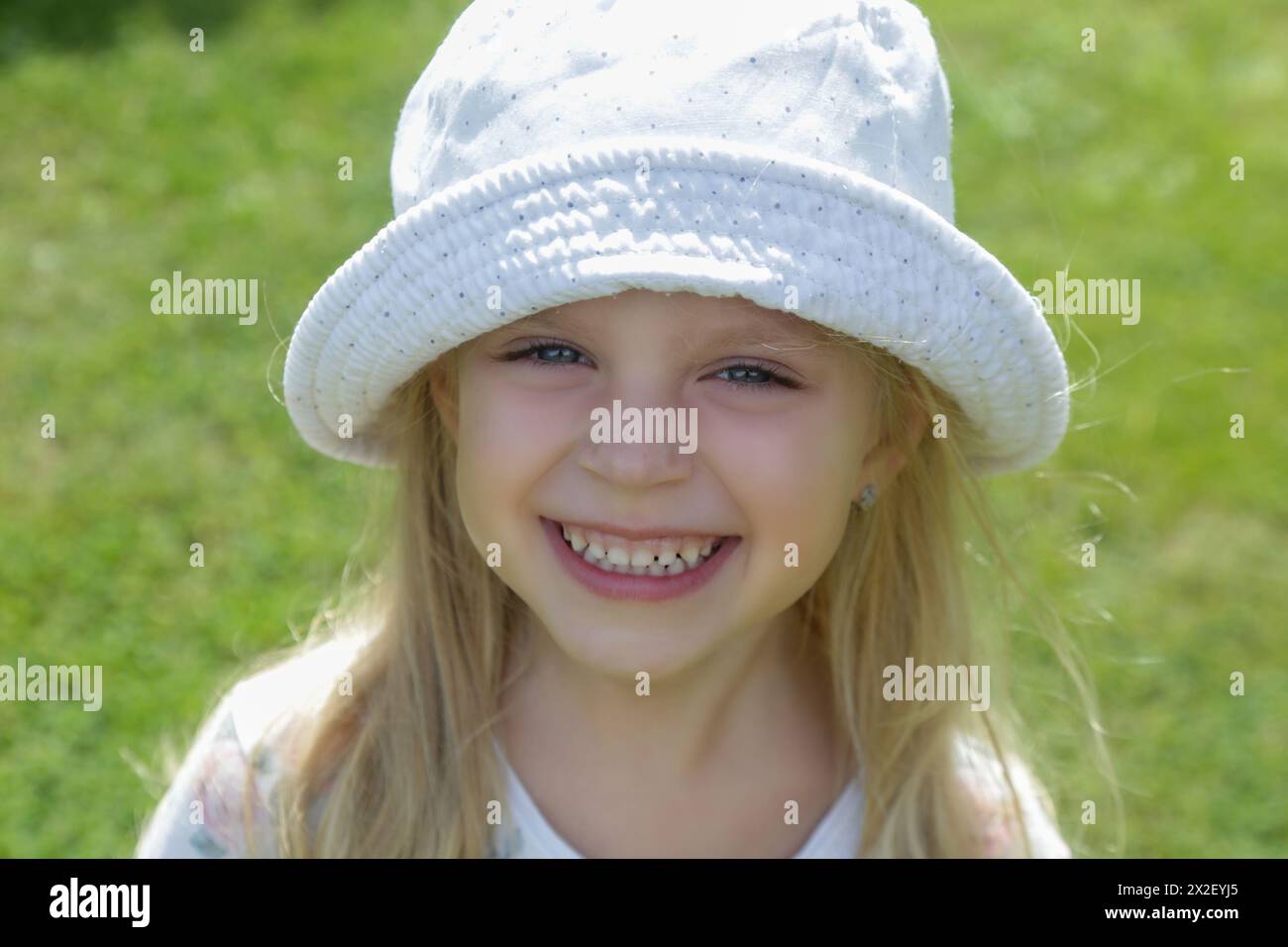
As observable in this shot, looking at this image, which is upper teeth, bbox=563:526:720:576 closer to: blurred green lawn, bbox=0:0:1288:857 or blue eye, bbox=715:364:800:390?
blue eye, bbox=715:364:800:390

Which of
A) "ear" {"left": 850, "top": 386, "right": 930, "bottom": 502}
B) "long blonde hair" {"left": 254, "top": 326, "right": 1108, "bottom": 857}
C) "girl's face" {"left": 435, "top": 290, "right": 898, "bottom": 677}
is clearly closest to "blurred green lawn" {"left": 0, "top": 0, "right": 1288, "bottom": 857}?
"long blonde hair" {"left": 254, "top": 326, "right": 1108, "bottom": 857}

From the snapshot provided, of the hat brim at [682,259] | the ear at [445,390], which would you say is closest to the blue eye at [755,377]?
the hat brim at [682,259]

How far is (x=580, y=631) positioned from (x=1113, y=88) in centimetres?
442

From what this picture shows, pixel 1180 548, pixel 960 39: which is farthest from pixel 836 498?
pixel 960 39

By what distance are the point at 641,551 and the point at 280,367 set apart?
2.35 meters

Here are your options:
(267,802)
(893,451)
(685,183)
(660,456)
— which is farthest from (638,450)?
(267,802)

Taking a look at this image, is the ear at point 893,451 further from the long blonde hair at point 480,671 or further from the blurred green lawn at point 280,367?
the blurred green lawn at point 280,367

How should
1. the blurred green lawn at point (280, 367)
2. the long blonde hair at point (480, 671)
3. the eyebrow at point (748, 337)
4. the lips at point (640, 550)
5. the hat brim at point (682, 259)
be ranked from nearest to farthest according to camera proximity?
1. the hat brim at point (682, 259)
2. the eyebrow at point (748, 337)
3. the lips at point (640, 550)
4. the long blonde hair at point (480, 671)
5. the blurred green lawn at point (280, 367)

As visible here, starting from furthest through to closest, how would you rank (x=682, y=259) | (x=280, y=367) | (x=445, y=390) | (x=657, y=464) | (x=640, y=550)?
(x=280, y=367), (x=445, y=390), (x=640, y=550), (x=657, y=464), (x=682, y=259)

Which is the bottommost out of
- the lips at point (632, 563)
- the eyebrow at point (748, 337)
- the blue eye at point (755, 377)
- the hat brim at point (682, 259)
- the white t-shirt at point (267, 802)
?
the white t-shirt at point (267, 802)

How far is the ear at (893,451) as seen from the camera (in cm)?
211

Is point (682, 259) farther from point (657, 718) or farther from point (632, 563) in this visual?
point (657, 718)

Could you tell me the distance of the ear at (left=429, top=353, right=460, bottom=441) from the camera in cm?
206

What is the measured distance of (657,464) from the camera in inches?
71.8
